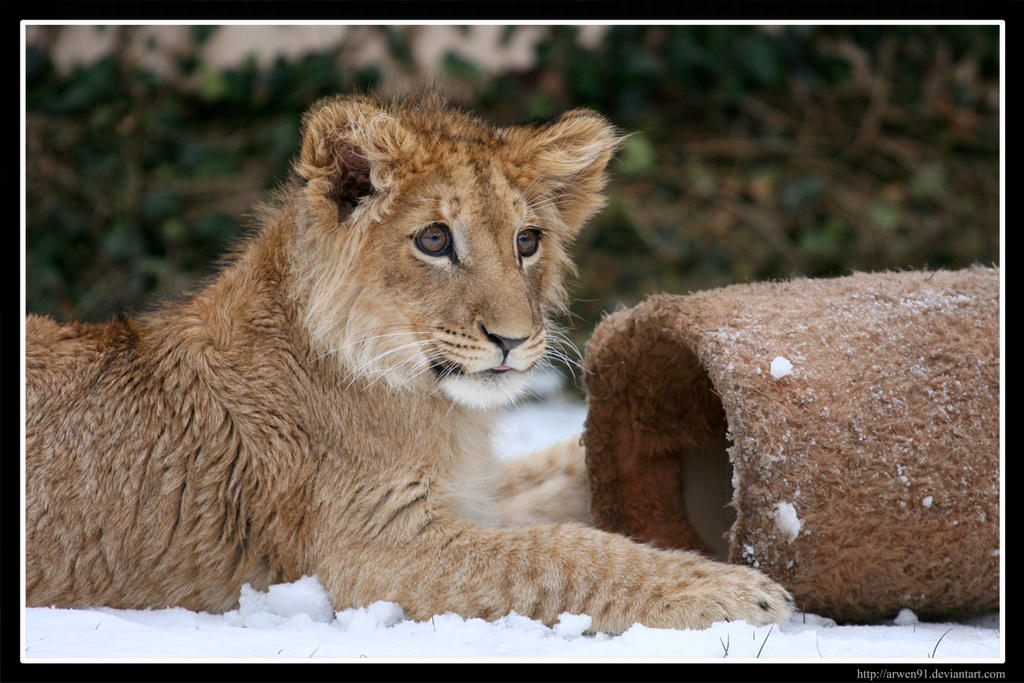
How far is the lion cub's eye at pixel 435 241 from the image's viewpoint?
3979 mm

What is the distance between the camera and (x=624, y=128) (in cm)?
925

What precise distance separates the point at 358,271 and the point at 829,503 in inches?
66.7

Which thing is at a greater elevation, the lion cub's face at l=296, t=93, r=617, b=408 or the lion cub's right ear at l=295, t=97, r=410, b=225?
the lion cub's right ear at l=295, t=97, r=410, b=225

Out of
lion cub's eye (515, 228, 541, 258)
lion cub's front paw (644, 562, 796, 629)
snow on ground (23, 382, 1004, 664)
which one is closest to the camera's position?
snow on ground (23, 382, 1004, 664)

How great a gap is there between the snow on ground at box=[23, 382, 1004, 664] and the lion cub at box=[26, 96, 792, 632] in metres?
0.10

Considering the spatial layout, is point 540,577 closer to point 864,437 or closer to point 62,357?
point 864,437

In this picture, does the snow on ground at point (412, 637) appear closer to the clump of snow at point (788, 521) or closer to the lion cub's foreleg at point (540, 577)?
the lion cub's foreleg at point (540, 577)

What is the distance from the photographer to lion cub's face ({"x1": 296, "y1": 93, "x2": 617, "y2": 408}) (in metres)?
3.89

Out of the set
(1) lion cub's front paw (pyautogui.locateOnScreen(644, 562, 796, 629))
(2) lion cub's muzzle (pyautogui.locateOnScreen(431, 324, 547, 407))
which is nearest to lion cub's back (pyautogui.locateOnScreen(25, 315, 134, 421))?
(2) lion cub's muzzle (pyautogui.locateOnScreen(431, 324, 547, 407))

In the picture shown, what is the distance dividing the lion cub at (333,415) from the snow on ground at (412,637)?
0.10m

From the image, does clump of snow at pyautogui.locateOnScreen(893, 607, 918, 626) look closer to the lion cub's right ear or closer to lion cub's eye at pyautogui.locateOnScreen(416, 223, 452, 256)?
lion cub's eye at pyautogui.locateOnScreen(416, 223, 452, 256)

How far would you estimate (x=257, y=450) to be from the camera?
400 cm

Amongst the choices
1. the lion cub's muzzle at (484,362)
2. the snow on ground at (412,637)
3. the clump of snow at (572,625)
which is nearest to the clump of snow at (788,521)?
the snow on ground at (412,637)

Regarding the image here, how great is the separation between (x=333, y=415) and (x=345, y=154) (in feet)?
2.87
